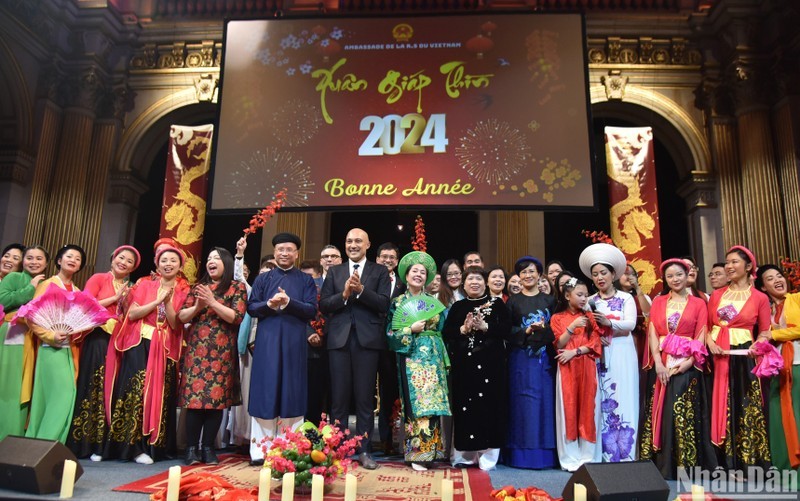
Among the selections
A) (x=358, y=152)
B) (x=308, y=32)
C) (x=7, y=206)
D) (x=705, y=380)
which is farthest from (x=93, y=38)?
(x=705, y=380)

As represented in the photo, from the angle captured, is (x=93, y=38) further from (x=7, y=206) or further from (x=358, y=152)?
(x=358, y=152)

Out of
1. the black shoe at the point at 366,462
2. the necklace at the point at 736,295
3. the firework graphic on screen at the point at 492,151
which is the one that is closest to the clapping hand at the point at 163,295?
the black shoe at the point at 366,462

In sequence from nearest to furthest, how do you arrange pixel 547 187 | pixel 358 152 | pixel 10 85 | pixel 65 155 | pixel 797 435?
pixel 797 435, pixel 547 187, pixel 358 152, pixel 10 85, pixel 65 155

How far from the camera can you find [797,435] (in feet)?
12.7

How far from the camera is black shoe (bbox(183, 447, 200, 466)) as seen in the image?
3.95m

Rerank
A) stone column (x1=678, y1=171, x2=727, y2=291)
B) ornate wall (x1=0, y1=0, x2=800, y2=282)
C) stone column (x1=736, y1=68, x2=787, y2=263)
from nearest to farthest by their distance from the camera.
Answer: stone column (x1=736, y1=68, x2=787, y2=263) → ornate wall (x1=0, y1=0, x2=800, y2=282) → stone column (x1=678, y1=171, x2=727, y2=291)

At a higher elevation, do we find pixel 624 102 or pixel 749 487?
pixel 624 102

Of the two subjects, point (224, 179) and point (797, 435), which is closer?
point (797, 435)

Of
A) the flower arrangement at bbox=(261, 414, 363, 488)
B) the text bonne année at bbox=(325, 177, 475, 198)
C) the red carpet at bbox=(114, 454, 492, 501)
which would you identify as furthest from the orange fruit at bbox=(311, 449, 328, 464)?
the text bonne année at bbox=(325, 177, 475, 198)

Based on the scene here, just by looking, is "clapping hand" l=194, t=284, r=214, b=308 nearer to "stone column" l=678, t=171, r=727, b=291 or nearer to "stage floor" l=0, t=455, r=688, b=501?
"stage floor" l=0, t=455, r=688, b=501

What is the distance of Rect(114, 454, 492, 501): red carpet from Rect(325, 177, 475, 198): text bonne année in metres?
3.36

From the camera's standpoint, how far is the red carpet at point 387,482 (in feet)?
10.4

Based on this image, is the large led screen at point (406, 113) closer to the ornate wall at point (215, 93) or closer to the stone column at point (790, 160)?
the ornate wall at point (215, 93)

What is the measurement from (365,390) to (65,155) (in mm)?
6939
